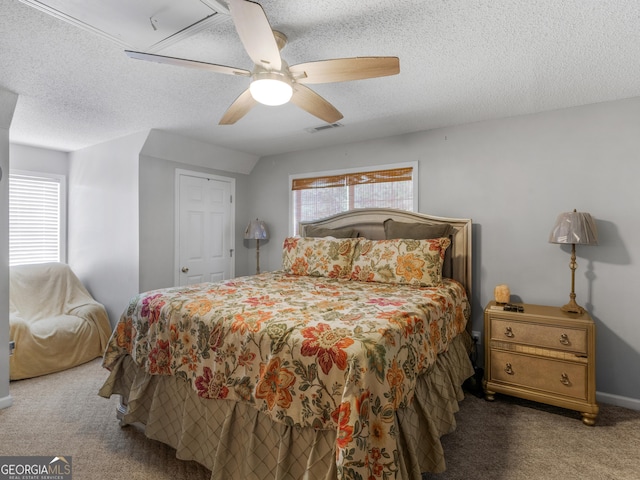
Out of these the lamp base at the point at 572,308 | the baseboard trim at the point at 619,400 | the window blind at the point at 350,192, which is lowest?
the baseboard trim at the point at 619,400

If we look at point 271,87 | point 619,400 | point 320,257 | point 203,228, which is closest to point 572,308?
point 619,400

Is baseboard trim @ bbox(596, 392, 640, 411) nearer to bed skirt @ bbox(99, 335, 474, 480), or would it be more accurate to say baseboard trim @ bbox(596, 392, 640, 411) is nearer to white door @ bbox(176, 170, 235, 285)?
bed skirt @ bbox(99, 335, 474, 480)

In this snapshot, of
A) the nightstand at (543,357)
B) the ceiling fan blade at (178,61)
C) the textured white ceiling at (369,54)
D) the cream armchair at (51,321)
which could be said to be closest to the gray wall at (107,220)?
the cream armchair at (51,321)

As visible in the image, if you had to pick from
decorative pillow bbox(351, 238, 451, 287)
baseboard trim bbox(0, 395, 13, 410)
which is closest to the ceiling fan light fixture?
decorative pillow bbox(351, 238, 451, 287)

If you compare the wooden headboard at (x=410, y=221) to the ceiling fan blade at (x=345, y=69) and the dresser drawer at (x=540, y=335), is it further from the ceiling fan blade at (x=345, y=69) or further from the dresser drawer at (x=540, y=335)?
the ceiling fan blade at (x=345, y=69)

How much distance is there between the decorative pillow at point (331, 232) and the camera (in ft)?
11.8

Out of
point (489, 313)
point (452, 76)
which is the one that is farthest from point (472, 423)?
point (452, 76)

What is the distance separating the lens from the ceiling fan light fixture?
1.72m

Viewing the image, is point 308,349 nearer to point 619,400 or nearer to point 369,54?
point 369,54

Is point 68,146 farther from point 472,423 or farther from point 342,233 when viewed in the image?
point 472,423

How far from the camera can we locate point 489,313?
2.66 meters

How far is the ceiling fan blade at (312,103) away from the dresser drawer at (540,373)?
2142 mm

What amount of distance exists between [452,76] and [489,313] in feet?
5.75

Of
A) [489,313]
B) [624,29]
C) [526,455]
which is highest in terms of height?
[624,29]
